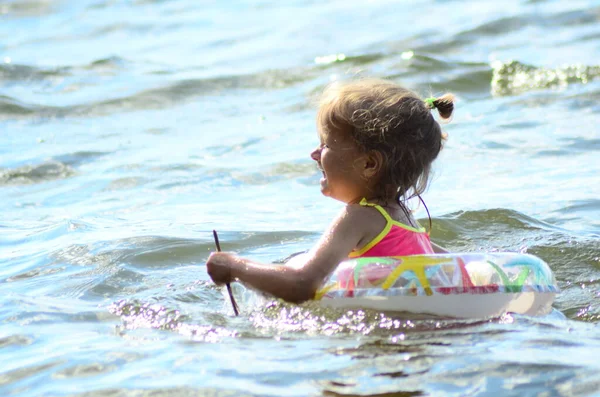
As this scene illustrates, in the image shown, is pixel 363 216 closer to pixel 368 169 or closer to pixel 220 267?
pixel 368 169

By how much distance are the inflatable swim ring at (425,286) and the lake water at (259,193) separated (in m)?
0.06

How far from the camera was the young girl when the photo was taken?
395 cm

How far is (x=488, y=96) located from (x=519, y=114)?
107 centimetres

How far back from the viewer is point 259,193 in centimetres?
711

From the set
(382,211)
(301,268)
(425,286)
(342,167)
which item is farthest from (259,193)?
(425,286)

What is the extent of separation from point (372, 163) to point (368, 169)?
30 millimetres

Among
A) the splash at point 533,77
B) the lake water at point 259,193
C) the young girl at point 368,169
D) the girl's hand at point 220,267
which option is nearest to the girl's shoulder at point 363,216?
the young girl at point 368,169

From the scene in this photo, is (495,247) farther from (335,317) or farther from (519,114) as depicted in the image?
(519,114)

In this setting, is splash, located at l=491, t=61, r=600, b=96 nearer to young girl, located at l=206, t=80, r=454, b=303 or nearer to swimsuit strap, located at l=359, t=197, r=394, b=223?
young girl, located at l=206, t=80, r=454, b=303

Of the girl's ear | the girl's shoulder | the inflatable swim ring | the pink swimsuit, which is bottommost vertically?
the inflatable swim ring

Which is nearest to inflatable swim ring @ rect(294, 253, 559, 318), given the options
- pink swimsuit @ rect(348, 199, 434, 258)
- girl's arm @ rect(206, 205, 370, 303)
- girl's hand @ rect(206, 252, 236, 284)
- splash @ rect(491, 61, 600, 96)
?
Answer: girl's arm @ rect(206, 205, 370, 303)

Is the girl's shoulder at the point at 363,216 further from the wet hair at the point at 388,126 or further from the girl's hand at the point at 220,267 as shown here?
the girl's hand at the point at 220,267

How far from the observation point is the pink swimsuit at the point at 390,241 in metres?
4.06

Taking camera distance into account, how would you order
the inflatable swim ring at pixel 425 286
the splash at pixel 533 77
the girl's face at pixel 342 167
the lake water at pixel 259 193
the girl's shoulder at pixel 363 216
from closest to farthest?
1. the lake water at pixel 259 193
2. the inflatable swim ring at pixel 425 286
3. the girl's shoulder at pixel 363 216
4. the girl's face at pixel 342 167
5. the splash at pixel 533 77
